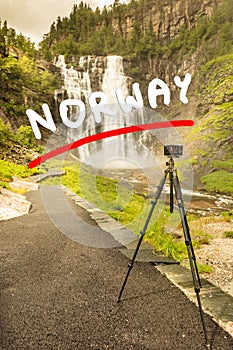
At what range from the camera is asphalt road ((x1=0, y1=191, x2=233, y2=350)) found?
294 cm

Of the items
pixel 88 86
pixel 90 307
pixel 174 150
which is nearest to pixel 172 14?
pixel 88 86

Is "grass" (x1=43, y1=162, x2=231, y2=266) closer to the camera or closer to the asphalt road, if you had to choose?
the asphalt road

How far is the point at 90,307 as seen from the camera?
11.8ft

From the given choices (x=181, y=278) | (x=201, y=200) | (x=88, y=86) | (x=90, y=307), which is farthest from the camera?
(x=88, y=86)

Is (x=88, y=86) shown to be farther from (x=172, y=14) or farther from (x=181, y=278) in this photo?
(x=181, y=278)

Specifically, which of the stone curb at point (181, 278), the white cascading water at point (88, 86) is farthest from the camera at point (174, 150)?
the white cascading water at point (88, 86)

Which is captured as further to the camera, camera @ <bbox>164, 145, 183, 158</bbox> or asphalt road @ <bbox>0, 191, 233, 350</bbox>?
camera @ <bbox>164, 145, 183, 158</bbox>

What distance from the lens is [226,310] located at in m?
3.47

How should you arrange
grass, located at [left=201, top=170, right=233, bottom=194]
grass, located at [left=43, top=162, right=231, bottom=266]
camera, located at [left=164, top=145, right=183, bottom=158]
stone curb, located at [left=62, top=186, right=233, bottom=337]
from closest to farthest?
stone curb, located at [left=62, top=186, right=233, bottom=337], camera, located at [left=164, top=145, right=183, bottom=158], grass, located at [left=43, top=162, right=231, bottom=266], grass, located at [left=201, top=170, right=233, bottom=194]

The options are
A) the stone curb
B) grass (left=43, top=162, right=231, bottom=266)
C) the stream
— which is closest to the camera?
the stone curb

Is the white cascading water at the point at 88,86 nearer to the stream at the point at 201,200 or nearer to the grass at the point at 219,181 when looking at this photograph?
the grass at the point at 219,181

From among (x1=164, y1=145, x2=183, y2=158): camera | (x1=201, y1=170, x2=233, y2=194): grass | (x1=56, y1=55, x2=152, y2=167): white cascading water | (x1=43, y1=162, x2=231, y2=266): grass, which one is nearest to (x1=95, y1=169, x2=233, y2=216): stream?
(x1=201, y1=170, x2=233, y2=194): grass

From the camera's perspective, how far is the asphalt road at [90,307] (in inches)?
116

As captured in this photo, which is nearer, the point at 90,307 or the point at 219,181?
the point at 90,307
